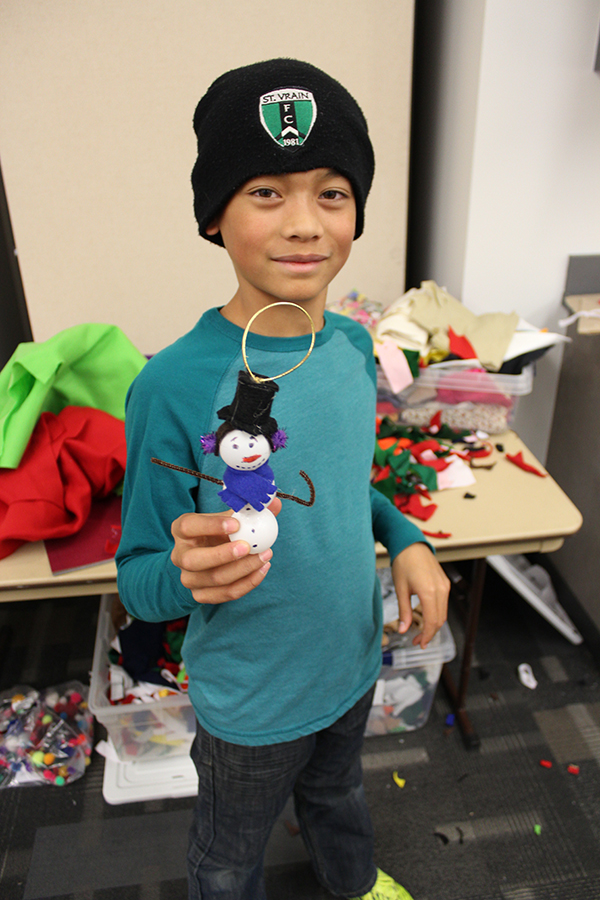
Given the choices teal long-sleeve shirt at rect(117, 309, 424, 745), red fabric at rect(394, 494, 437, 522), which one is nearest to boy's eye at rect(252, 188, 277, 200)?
teal long-sleeve shirt at rect(117, 309, 424, 745)

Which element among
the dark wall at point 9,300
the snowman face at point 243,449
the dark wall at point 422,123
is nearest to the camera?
the snowman face at point 243,449

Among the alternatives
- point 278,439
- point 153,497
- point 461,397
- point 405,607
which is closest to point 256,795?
point 405,607

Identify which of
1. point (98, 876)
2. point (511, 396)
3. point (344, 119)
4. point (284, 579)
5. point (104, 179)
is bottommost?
point (98, 876)

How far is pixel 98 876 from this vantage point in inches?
53.5

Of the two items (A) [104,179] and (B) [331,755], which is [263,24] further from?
(B) [331,755]

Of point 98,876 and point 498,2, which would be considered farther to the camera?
point 498,2

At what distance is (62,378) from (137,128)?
753mm

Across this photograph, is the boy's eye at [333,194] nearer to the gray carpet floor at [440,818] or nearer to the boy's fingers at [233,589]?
the boy's fingers at [233,589]

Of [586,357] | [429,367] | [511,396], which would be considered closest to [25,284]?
[429,367]

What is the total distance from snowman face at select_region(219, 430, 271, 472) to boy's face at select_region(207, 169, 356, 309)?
0.76 feet

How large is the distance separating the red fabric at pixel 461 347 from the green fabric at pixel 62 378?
79cm

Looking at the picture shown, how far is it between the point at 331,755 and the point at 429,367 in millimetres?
951

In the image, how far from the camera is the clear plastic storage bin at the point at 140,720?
1.42 metres

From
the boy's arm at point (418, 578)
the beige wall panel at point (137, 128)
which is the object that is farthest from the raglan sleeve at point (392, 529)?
the beige wall panel at point (137, 128)
